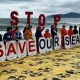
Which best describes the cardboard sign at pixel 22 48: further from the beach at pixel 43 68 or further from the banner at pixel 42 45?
the banner at pixel 42 45

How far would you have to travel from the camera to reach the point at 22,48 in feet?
44.6

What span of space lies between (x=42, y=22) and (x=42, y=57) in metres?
2.75

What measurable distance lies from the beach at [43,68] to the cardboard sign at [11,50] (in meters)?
0.30

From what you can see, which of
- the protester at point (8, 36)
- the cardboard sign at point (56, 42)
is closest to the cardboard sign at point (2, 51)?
the protester at point (8, 36)

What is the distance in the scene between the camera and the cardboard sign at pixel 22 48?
527 inches

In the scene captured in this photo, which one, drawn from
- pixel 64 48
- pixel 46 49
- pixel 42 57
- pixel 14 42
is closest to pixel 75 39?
pixel 64 48

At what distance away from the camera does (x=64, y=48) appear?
16938mm

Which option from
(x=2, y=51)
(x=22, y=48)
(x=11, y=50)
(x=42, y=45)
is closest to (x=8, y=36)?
(x=11, y=50)

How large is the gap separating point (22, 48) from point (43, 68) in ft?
9.43

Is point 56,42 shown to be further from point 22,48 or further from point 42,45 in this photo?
point 22,48

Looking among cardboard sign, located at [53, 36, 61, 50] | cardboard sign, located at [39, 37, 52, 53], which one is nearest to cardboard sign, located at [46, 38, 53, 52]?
cardboard sign, located at [39, 37, 52, 53]

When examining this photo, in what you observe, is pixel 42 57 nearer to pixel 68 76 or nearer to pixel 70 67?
pixel 70 67

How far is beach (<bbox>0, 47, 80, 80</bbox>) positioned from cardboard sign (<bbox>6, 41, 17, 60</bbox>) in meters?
0.30

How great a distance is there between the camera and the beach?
31.8 ft
